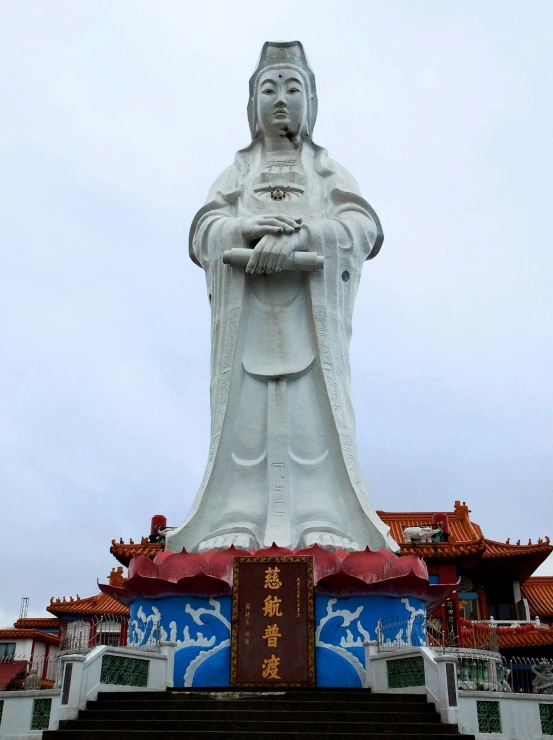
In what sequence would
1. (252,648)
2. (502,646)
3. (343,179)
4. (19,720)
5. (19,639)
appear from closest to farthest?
(19,720) → (252,648) → (343,179) → (502,646) → (19,639)

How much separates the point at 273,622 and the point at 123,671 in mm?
1334

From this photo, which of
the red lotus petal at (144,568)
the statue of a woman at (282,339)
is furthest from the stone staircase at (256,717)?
the statue of a woman at (282,339)

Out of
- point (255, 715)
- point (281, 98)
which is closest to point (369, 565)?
point (255, 715)

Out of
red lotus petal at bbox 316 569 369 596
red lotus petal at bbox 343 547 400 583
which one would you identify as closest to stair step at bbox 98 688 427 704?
red lotus petal at bbox 316 569 369 596

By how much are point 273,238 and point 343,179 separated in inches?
71.7

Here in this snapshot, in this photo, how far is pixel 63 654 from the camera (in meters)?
5.66

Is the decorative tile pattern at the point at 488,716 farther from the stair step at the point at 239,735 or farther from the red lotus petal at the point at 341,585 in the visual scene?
the red lotus petal at the point at 341,585

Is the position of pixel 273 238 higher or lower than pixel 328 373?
higher

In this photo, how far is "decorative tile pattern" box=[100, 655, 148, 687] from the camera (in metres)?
5.69

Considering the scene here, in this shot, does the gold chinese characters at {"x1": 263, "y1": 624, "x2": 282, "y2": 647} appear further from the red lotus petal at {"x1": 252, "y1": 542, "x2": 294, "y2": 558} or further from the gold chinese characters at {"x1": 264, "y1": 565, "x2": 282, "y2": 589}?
the red lotus petal at {"x1": 252, "y1": 542, "x2": 294, "y2": 558}

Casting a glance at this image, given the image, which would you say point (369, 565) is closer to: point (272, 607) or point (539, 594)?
point (272, 607)

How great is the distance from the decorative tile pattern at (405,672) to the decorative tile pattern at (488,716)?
440 millimetres

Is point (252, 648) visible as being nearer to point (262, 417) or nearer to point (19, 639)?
point (262, 417)

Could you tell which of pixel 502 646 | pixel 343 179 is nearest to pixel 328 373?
pixel 343 179
